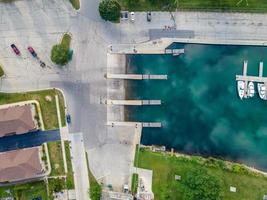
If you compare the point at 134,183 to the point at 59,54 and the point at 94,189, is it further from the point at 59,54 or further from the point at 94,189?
the point at 59,54

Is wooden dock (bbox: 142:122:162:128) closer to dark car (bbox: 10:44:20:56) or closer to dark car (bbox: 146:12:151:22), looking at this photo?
dark car (bbox: 146:12:151:22)

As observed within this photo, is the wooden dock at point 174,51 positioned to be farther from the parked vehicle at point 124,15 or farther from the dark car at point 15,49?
the dark car at point 15,49

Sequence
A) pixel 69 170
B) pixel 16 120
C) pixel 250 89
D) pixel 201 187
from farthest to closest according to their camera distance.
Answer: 1. pixel 69 170
2. pixel 250 89
3. pixel 16 120
4. pixel 201 187

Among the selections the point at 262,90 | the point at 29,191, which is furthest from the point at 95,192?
the point at 262,90

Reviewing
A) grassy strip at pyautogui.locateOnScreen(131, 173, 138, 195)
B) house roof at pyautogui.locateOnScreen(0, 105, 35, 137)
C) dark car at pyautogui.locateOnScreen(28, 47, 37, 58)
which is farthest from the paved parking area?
house roof at pyautogui.locateOnScreen(0, 105, 35, 137)

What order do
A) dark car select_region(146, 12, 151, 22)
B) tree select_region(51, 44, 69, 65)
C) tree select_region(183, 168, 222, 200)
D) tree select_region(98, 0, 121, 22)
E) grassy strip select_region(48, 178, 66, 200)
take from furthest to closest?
grassy strip select_region(48, 178, 66, 200)
dark car select_region(146, 12, 151, 22)
tree select_region(51, 44, 69, 65)
tree select_region(98, 0, 121, 22)
tree select_region(183, 168, 222, 200)

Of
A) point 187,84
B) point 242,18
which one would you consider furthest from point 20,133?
point 242,18

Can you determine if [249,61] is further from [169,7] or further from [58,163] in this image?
[58,163]
